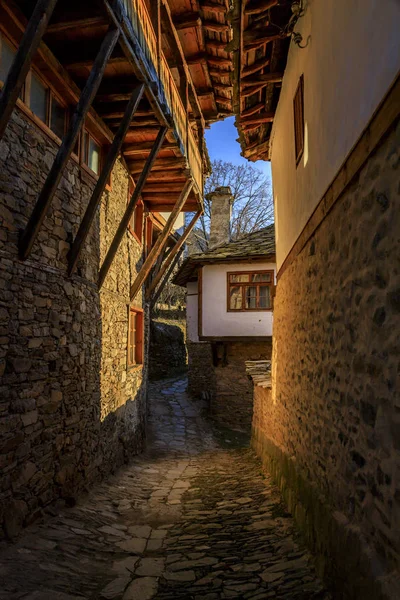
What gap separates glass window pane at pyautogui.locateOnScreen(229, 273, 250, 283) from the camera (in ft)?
45.8

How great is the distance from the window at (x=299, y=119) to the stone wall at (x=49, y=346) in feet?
10.3

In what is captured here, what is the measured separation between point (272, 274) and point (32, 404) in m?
9.95

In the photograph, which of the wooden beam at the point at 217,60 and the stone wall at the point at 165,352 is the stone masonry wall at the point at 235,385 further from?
the wooden beam at the point at 217,60

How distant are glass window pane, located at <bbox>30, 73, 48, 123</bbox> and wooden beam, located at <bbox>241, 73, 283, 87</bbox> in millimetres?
2879

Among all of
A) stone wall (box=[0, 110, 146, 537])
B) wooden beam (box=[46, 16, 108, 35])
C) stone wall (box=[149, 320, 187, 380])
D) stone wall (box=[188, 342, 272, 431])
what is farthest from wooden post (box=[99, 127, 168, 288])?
stone wall (box=[149, 320, 187, 380])

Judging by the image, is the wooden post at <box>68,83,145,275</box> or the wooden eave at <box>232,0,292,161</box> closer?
the wooden eave at <box>232,0,292,161</box>

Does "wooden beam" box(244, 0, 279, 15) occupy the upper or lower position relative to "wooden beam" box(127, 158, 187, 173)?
upper

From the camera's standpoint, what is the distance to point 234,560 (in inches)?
150

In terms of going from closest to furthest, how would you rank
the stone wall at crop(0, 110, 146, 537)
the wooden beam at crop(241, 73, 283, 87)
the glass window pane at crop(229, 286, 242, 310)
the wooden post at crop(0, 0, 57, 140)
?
the wooden post at crop(0, 0, 57, 140) < the stone wall at crop(0, 110, 146, 537) < the wooden beam at crop(241, 73, 283, 87) < the glass window pane at crop(229, 286, 242, 310)

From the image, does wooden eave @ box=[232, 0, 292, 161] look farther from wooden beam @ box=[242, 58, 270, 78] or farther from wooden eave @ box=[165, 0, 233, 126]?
wooden eave @ box=[165, 0, 233, 126]

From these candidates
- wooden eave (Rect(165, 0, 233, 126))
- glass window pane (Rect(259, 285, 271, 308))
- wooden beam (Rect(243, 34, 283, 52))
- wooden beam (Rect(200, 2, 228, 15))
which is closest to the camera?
wooden beam (Rect(243, 34, 283, 52))


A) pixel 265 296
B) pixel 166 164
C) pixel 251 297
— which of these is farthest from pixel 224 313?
pixel 166 164

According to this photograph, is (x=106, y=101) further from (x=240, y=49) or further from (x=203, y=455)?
(x=203, y=455)

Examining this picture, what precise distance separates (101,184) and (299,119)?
265cm
